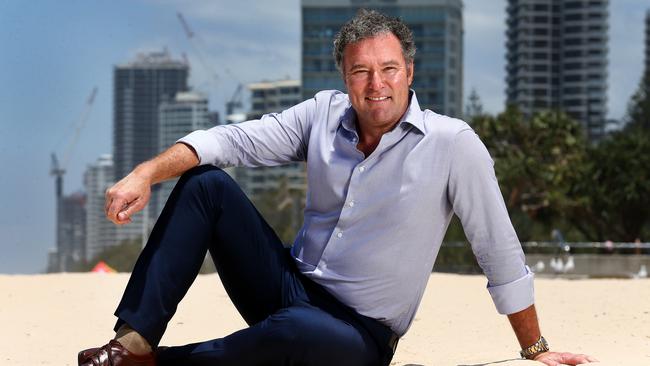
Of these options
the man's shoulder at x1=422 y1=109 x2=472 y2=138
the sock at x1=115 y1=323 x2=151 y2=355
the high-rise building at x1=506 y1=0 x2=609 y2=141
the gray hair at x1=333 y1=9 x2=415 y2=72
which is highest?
the high-rise building at x1=506 y1=0 x2=609 y2=141

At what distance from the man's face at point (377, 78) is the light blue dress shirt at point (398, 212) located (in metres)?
0.07

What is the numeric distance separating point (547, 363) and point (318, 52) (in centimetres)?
12039

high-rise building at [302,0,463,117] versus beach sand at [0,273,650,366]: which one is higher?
high-rise building at [302,0,463,117]

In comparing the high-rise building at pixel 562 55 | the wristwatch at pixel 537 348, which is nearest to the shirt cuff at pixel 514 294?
the wristwatch at pixel 537 348

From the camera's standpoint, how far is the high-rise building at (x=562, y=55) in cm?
13512

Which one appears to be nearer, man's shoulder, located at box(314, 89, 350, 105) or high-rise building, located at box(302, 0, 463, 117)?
man's shoulder, located at box(314, 89, 350, 105)

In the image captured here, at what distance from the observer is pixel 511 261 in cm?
406

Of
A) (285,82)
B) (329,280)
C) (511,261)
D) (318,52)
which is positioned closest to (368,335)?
(329,280)

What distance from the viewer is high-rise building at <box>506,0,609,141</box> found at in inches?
5320

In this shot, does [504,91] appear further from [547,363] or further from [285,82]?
[547,363]

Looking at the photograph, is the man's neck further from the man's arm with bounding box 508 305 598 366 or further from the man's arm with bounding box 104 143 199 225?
the man's arm with bounding box 508 305 598 366

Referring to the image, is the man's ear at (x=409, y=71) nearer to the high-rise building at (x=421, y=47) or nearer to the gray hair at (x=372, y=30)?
the gray hair at (x=372, y=30)

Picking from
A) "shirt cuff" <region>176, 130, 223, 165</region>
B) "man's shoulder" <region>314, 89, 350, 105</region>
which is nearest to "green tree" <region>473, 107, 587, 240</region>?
"man's shoulder" <region>314, 89, 350, 105</region>

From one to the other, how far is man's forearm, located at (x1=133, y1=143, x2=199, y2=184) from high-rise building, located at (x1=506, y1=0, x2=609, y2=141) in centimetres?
13159
